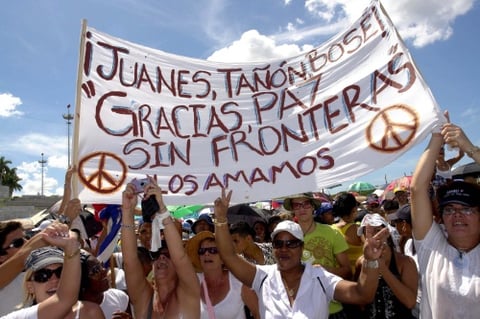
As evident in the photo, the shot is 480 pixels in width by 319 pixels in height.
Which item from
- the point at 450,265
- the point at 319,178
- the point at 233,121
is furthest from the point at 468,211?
the point at 233,121

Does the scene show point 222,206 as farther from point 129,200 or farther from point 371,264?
point 371,264

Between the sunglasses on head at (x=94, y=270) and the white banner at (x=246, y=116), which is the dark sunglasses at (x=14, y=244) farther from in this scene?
the sunglasses on head at (x=94, y=270)

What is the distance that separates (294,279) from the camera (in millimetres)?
3000

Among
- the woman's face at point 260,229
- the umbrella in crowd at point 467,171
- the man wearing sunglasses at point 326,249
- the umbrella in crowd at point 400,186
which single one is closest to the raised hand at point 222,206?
the man wearing sunglasses at point 326,249

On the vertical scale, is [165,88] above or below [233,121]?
above

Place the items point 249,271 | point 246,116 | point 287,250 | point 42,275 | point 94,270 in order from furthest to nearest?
point 246,116, point 249,271, point 287,250, point 94,270, point 42,275

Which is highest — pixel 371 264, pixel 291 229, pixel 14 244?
pixel 14 244

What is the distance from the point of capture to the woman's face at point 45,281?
7.57 feet

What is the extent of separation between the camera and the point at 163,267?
9.12 feet

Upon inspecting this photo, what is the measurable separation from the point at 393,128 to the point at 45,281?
102 inches

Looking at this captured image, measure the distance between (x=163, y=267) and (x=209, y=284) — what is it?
0.61 m

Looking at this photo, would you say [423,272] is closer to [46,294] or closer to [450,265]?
[450,265]

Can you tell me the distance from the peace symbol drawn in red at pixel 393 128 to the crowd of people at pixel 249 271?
33 centimetres

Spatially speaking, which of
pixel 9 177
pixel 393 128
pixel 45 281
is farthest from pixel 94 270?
pixel 9 177
